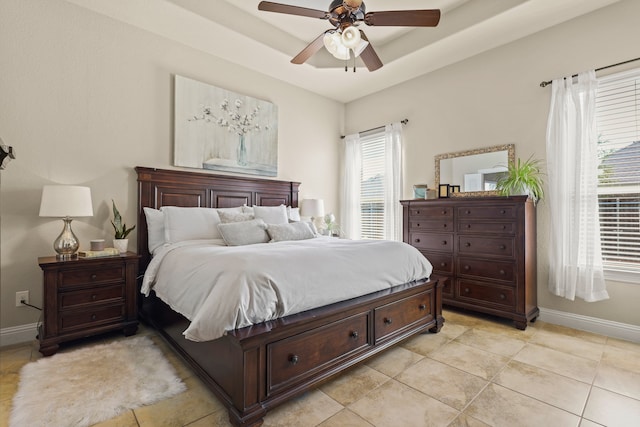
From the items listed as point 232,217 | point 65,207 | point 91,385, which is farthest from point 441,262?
point 65,207

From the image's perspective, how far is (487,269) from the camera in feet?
10.1

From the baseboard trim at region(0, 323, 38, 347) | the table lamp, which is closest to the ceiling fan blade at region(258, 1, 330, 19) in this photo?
the table lamp

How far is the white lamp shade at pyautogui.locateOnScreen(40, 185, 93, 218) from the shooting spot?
2.35 m

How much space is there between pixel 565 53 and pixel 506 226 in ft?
5.79

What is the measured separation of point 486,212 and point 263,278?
244 cm

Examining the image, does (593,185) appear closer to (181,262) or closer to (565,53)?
(565,53)

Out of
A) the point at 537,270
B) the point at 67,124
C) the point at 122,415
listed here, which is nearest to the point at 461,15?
the point at 537,270

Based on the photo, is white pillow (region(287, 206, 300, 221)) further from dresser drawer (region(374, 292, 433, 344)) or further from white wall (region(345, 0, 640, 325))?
dresser drawer (region(374, 292, 433, 344))

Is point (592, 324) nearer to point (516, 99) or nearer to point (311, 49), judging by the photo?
point (516, 99)

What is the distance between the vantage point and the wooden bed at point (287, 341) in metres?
1.51

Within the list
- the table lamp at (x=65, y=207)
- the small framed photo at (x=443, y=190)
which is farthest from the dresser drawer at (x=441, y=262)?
the table lamp at (x=65, y=207)

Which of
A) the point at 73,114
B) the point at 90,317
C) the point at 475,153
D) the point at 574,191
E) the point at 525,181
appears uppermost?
the point at 73,114

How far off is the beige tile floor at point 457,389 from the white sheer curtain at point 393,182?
6.56 ft

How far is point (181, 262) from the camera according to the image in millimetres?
2197
